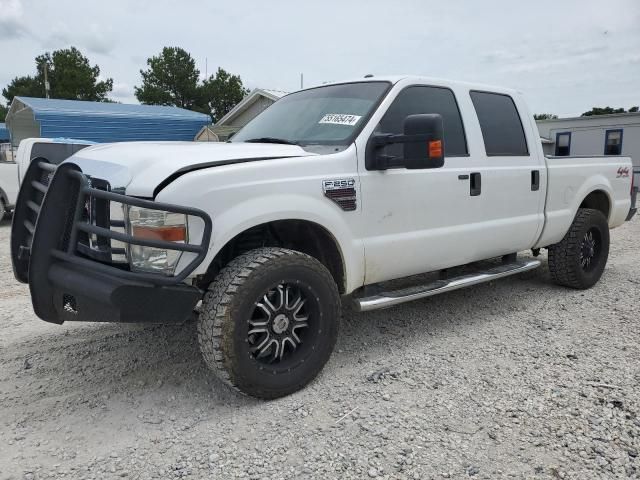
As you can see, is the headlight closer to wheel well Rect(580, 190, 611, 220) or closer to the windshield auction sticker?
the windshield auction sticker

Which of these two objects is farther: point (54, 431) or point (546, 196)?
point (546, 196)

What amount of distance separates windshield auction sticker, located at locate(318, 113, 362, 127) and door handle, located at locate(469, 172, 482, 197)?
3.53ft

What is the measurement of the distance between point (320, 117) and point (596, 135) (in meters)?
21.3

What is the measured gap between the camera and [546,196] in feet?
15.5

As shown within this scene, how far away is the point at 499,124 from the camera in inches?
174

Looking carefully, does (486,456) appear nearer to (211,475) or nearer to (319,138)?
(211,475)

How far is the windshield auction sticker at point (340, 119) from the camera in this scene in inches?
137

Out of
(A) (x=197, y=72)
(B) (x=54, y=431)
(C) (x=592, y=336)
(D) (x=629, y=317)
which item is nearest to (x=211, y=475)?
(B) (x=54, y=431)

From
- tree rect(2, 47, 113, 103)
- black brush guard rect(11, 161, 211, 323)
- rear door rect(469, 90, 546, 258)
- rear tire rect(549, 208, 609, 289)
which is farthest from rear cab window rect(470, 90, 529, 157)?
tree rect(2, 47, 113, 103)

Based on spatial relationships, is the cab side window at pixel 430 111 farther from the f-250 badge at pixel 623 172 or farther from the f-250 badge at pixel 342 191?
the f-250 badge at pixel 623 172

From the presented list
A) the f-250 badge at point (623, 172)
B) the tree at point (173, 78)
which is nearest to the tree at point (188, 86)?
the tree at point (173, 78)

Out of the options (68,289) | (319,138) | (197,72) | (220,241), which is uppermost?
(197,72)

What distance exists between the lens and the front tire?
2729 millimetres

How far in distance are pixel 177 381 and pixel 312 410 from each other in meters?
0.90
